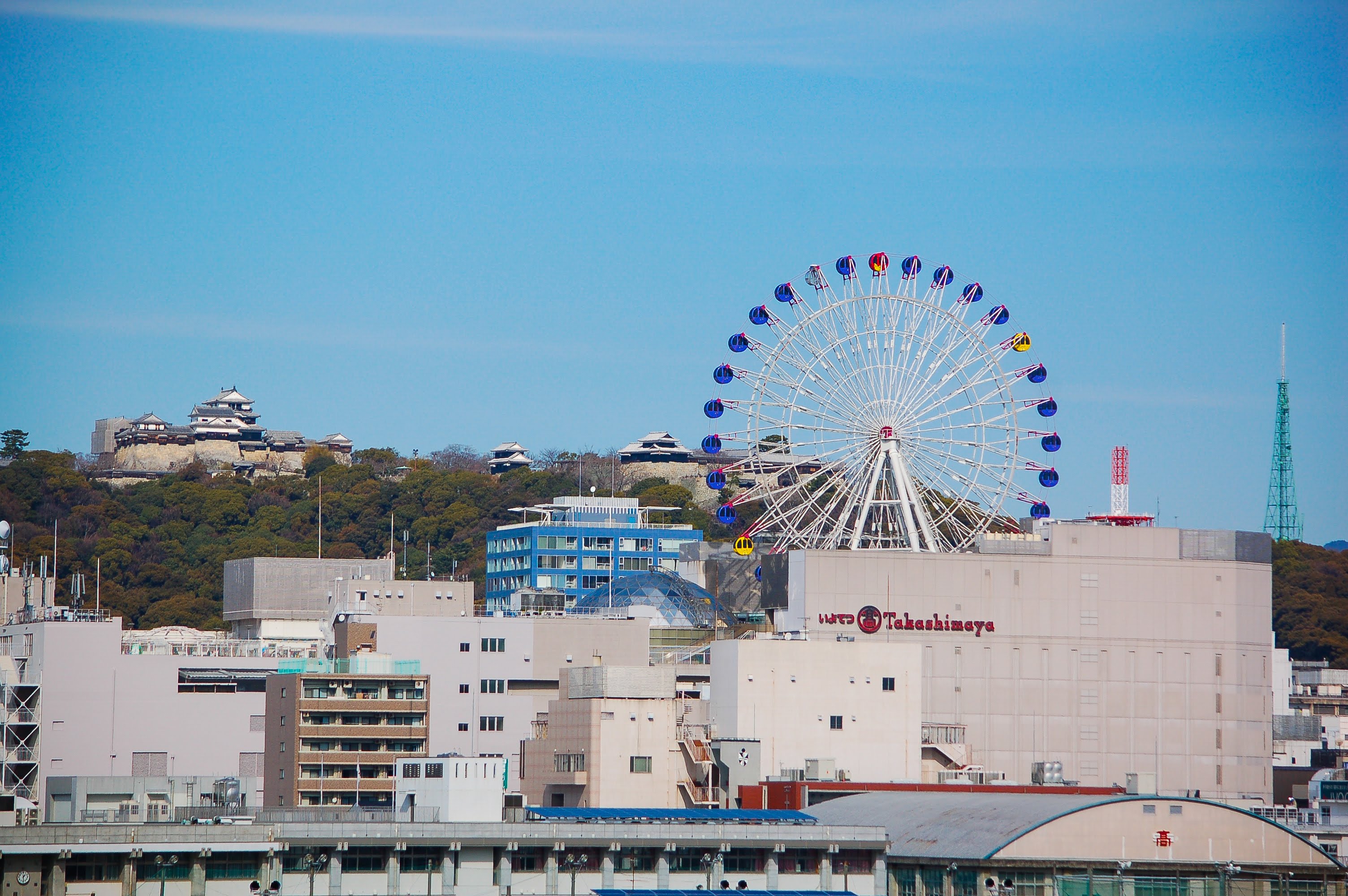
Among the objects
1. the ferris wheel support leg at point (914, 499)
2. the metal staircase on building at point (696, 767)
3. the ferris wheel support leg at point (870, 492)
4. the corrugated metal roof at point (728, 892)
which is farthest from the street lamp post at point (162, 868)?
the ferris wheel support leg at point (914, 499)

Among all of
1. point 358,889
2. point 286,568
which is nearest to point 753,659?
point 358,889

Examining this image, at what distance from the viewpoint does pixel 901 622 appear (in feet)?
447

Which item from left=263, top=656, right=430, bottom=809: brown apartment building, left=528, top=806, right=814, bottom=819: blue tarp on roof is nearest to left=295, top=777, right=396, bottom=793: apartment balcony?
left=263, top=656, right=430, bottom=809: brown apartment building

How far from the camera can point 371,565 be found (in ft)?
625

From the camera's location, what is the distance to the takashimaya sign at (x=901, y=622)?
13525 centimetres

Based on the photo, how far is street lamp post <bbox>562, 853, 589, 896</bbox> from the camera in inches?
3253

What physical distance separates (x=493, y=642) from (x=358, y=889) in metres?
59.6

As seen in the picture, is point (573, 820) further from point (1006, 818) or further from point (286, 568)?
point (286, 568)

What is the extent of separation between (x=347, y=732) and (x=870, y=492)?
38655 millimetres

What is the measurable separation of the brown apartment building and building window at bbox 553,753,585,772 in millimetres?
15017

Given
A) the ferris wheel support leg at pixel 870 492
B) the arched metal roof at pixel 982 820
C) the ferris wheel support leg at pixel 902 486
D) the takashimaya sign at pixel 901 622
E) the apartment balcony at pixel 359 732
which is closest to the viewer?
the arched metal roof at pixel 982 820

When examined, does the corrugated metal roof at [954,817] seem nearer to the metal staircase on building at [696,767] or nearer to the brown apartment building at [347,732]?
the metal staircase on building at [696,767]

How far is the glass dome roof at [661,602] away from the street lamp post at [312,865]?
69.5 m

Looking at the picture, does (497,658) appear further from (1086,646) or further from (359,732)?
(1086,646)
